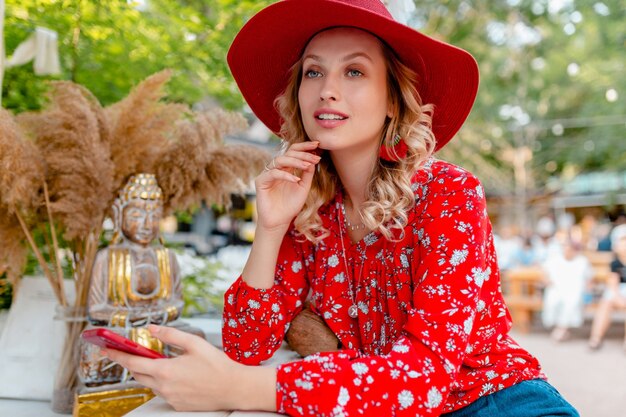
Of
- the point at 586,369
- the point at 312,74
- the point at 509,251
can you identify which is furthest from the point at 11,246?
the point at 509,251

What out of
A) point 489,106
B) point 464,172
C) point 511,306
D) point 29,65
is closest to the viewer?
point 464,172

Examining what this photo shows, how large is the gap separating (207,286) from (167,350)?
1268 millimetres

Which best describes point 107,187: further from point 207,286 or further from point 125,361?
point 207,286

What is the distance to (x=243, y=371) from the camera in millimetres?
1124

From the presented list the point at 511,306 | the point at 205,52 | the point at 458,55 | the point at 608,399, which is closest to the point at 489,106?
the point at 511,306

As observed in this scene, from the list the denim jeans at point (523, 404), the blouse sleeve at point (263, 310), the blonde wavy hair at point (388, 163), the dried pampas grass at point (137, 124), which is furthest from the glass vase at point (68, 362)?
the denim jeans at point (523, 404)

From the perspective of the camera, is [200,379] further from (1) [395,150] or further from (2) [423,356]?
(1) [395,150]

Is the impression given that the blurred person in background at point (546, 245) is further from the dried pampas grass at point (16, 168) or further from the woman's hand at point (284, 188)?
the dried pampas grass at point (16, 168)

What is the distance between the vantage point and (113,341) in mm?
1090

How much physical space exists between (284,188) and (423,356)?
62 centimetres

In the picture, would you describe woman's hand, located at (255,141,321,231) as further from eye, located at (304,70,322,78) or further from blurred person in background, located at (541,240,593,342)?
blurred person in background, located at (541,240,593,342)

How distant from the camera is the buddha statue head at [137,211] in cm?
169

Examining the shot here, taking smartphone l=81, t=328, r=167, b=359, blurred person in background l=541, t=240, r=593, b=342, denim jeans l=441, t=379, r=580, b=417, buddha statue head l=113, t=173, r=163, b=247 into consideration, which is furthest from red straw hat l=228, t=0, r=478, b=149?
blurred person in background l=541, t=240, r=593, b=342

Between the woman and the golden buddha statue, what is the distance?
28cm
